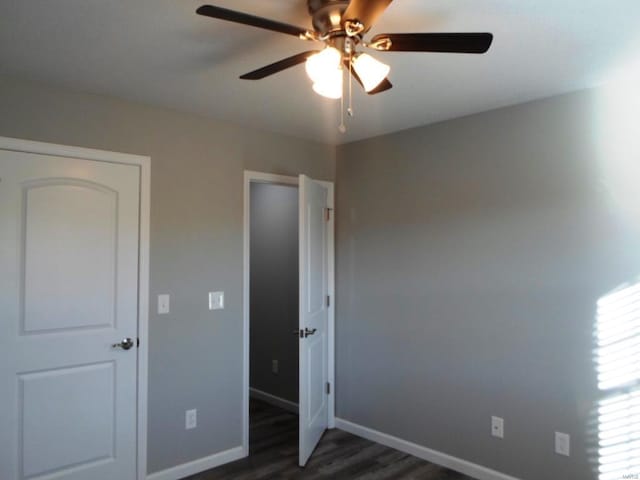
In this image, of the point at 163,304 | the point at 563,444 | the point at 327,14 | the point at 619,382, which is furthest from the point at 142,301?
the point at 619,382

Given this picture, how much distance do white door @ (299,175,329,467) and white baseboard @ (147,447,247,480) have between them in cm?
47

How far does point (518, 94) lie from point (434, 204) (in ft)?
2.99

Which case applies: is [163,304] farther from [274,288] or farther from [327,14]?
[327,14]

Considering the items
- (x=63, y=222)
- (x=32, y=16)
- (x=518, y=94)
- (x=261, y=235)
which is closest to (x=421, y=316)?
(x=518, y=94)

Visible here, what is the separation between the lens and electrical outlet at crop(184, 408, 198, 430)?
305 centimetres

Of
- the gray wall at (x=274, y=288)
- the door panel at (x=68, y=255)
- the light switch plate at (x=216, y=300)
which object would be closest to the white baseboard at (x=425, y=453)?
the gray wall at (x=274, y=288)

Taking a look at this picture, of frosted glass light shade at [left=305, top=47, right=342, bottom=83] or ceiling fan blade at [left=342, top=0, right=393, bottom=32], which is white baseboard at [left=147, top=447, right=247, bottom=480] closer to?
frosted glass light shade at [left=305, top=47, right=342, bottom=83]

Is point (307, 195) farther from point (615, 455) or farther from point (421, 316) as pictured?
point (615, 455)

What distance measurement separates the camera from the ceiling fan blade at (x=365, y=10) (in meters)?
1.37

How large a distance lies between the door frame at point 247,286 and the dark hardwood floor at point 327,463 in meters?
0.19

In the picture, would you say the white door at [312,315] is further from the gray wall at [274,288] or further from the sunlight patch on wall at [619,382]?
the sunlight patch on wall at [619,382]

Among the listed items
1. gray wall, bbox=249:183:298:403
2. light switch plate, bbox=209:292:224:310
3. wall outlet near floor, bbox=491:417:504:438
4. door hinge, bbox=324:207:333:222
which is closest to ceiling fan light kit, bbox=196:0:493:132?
light switch plate, bbox=209:292:224:310

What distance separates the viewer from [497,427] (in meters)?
2.92

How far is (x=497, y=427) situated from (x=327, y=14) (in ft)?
8.61
